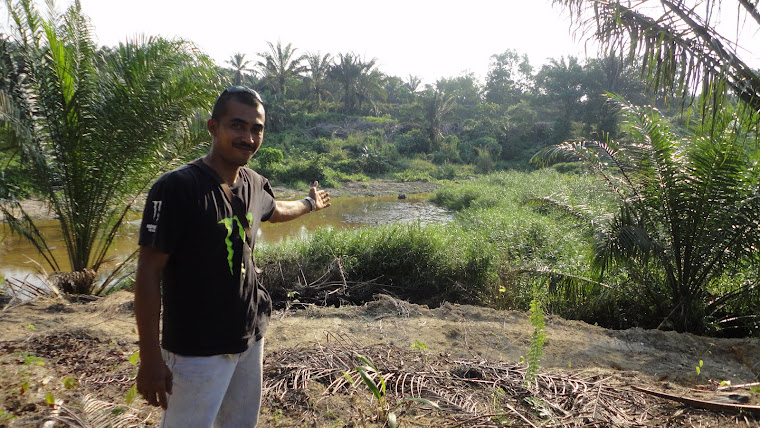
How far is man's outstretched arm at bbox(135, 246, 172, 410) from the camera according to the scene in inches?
58.6

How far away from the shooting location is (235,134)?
1.75 metres

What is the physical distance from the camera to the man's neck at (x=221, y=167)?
5.78ft

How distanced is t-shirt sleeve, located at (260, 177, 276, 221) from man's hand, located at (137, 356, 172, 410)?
0.82 m

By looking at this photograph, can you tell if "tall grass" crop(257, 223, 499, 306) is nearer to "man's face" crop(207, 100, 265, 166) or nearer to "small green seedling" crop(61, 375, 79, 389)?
"small green seedling" crop(61, 375, 79, 389)

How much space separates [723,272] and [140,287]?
6.13 m

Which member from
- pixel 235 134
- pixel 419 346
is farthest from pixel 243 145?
pixel 419 346

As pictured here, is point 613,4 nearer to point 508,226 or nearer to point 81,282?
point 508,226

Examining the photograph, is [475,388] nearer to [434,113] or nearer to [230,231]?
[230,231]

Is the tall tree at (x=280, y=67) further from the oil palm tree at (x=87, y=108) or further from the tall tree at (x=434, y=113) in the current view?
the oil palm tree at (x=87, y=108)

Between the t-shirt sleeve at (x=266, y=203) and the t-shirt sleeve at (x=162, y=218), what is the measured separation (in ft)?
1.92

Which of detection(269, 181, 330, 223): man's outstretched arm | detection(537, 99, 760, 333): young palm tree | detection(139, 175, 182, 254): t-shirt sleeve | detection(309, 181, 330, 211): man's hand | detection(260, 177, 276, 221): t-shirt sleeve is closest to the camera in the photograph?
detection(139, 175, 182, 254): t-shirt sleeve

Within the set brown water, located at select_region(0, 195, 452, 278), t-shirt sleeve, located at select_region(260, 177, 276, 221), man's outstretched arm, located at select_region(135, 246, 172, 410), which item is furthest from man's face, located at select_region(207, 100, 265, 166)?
brown water, located at select_region(0, 195, 452, 278)

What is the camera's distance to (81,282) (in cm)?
614

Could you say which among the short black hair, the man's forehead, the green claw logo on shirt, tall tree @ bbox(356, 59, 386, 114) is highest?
tall tree @ bbox(356, 59, 386, 114)
